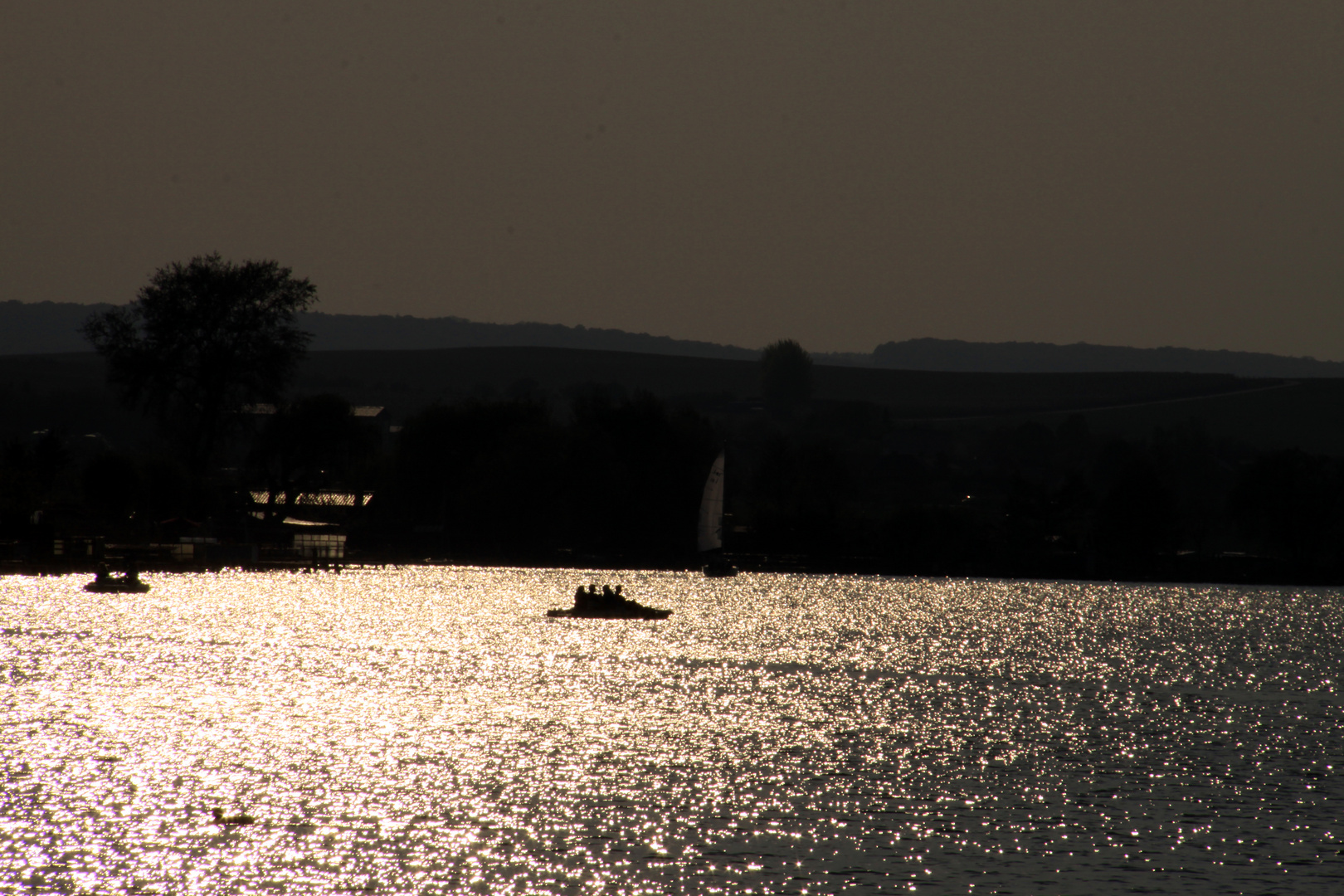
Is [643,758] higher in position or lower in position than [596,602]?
lower

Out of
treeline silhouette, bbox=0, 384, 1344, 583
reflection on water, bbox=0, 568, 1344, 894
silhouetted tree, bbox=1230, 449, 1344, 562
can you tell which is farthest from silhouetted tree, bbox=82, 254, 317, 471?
silhouetted tree, bbox=1230, 449, 1344, 562

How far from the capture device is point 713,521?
15462 cm

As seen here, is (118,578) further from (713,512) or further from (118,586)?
(713,512)

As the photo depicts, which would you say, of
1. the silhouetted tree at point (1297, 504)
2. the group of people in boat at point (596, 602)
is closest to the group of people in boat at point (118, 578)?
the group of people in boat at point (596, 602)

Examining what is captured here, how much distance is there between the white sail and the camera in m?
150

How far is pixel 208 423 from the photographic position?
14125 cm

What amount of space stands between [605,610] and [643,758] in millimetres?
56250

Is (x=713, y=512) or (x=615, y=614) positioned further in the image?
(x=713, y=512)

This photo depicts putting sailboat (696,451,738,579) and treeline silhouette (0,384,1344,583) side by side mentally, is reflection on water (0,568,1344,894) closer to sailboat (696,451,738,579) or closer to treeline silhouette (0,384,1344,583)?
sailboat (696,451,738,579)

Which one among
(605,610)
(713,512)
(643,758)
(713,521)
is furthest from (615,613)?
(643,758)

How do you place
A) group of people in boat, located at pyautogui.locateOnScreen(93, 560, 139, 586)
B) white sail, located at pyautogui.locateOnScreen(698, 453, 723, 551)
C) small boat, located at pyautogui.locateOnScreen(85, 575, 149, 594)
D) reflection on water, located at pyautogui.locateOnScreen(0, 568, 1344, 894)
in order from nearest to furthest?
reflection on water, located at pyautogui.locateOnScreen(0, 568, 1344, 894), small boat, located at pyautogui.locateOnScreen(85, 575, 149, 594), group of people in boat, located at pyautogui.locateOnScreen(93, 560, 139, 586), white sail, located at pyautogui.locateOnScreen(698, 453, 723, 551)

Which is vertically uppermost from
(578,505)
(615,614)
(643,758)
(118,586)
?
(578,505)

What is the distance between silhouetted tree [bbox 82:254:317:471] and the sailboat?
4033 cm

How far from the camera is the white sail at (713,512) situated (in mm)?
150375
